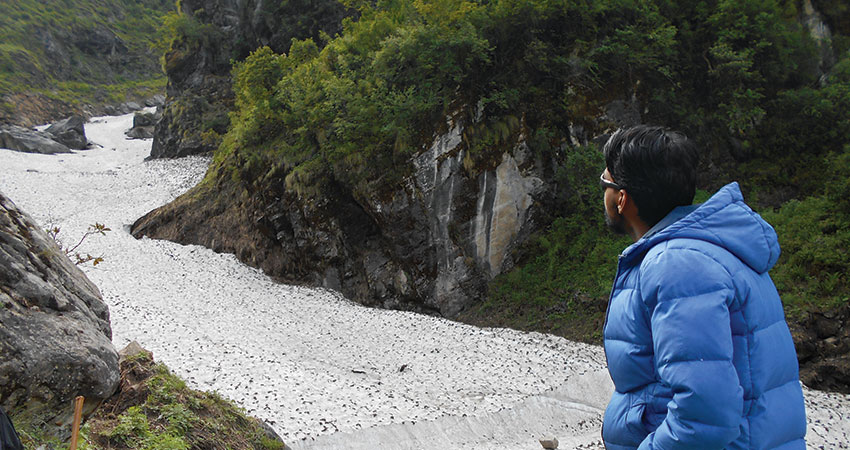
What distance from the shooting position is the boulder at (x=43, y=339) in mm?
3283

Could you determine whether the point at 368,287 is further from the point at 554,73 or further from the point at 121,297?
the point at 554,73

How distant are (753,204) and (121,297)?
16080 millimetres

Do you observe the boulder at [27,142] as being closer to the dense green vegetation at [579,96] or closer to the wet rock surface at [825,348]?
the dense green vegetation at [579,96]

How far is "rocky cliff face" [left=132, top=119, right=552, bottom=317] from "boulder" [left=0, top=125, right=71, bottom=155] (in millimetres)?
23556

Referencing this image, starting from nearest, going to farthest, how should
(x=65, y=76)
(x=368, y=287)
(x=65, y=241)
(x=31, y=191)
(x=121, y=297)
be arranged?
(x=121, y=297)
(x=368, y=287)
(x=65, y=241)
(x=31, y=191)
(x=65, y=76)

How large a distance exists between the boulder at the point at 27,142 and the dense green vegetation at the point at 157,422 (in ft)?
99.7

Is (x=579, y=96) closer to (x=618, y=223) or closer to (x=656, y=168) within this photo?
(x=618, y=223)

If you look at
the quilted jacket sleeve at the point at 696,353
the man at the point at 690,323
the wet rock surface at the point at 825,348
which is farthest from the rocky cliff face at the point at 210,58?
the quilted jacket sleeve at the point at 696,353

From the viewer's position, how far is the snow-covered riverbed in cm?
716

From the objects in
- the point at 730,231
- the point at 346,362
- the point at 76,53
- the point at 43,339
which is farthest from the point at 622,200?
the point at 76,53

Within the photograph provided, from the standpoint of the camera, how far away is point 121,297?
12.0 m

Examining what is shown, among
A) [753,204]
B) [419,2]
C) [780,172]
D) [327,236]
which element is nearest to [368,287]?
[327,236]

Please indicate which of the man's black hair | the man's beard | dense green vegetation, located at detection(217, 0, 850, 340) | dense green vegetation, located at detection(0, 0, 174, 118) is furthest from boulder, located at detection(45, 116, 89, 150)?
the man's black hair

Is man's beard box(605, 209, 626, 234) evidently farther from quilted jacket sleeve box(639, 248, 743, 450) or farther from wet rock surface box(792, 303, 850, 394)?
wet rock surface box(792, 303, 850, 394)
